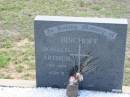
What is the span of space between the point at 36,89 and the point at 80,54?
79 centimetres

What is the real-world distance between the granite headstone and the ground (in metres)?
1.00

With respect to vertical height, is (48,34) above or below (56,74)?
above

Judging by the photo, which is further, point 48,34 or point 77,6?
point 77,6

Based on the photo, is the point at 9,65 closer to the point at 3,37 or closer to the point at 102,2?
the point at 3,37

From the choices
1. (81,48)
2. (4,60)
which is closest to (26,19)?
(4,60)

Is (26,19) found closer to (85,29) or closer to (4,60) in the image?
(4,60)

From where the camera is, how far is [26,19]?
9836mm

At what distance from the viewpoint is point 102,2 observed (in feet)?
36.7

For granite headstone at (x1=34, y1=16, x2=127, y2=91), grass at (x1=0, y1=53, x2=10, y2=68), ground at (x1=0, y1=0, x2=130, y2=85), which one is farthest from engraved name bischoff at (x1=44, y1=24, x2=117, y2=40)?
grass at (x1=0, y1=53, x2=10, y2=68)

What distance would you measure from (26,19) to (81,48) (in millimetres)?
4157

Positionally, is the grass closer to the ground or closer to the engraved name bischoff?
the ground

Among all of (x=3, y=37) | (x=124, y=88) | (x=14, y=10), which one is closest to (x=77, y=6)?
(x=14, y=10)

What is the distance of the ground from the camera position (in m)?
7.42

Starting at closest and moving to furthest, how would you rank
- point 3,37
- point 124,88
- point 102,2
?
1. point 124,88
2. point 3,37
3. point 102,2
